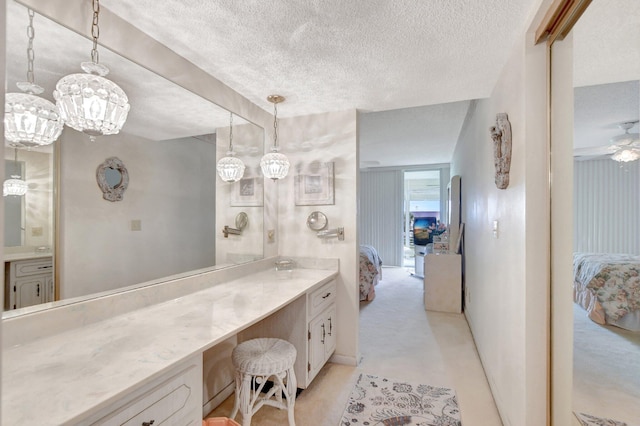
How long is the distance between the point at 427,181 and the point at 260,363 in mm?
6788

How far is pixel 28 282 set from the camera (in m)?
1.23

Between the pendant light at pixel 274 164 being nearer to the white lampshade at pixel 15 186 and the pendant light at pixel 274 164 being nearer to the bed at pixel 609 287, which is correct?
the white lampshade at pixel 15 186

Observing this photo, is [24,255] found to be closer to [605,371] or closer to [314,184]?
[314,184]

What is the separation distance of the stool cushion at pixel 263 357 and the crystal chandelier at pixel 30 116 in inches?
56.7

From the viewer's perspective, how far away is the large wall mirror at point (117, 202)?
1221 mm

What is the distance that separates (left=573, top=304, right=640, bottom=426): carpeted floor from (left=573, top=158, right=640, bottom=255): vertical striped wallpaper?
0.30 metres

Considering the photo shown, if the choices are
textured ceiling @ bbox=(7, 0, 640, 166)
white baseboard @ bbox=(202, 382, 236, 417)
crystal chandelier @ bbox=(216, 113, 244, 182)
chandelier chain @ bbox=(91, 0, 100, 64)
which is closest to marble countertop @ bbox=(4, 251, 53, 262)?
textured ceiling @ bbox=(7, 0, 640, 166)

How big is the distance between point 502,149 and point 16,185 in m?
2.39

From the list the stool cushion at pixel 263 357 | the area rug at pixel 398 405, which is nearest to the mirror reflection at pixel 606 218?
the area rug at pixel 398 405

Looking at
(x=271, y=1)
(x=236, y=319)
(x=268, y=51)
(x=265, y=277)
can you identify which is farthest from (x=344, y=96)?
(x=236, y=319)

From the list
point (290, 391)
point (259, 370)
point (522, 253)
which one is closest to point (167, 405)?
point (259, 370)

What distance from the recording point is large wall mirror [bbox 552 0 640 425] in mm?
958

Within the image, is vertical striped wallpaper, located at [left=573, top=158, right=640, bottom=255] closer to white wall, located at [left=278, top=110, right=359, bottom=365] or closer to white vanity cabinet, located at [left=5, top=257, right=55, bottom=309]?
white wall, located at [left=278, top=110, right=359, bottom=365]

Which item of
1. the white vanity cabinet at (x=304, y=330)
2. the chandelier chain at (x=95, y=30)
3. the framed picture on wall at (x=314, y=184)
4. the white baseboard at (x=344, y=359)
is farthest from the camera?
the framed picture on wall at (x=314, y=184)
